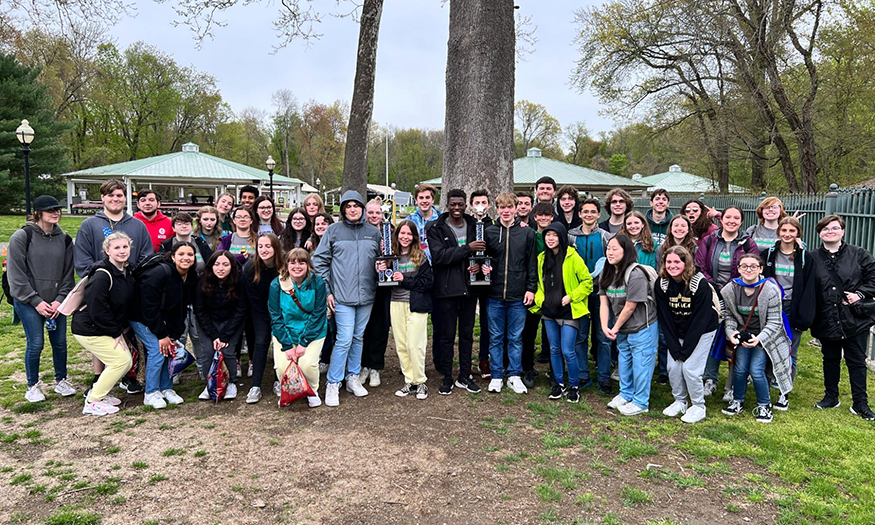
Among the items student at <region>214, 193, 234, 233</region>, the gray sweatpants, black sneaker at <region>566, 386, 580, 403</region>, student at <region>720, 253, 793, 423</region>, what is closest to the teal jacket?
student at <region>214, 193, 234, 233</region>

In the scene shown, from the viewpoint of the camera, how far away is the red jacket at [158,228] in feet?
19.2

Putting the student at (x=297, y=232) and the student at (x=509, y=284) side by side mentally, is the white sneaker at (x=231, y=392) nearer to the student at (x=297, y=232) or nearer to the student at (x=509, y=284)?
the student at (x=297, y=232)

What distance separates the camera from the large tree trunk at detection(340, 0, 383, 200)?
1186 centimetres

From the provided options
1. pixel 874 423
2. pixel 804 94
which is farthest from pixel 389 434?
pixel 804 94

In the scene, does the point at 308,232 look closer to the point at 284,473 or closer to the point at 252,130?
the point at 284,473

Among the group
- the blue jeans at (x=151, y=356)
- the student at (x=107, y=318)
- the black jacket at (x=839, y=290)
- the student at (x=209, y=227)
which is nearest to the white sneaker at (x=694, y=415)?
the black jacket at (x=839, y=290)

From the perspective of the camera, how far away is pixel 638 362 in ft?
15.9

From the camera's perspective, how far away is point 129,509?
320 centimetres

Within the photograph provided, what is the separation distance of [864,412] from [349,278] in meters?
4.72

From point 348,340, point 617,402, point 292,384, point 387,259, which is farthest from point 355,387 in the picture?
point 617,402

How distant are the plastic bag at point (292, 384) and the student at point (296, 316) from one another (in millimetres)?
62

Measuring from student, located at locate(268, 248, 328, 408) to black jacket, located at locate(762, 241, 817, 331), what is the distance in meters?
4.29

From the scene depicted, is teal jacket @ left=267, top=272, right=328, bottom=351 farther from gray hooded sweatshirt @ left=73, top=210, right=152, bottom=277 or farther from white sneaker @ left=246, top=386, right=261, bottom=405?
gray hooded sweatshirt @ left=73, top=210, right=152, bottom=277

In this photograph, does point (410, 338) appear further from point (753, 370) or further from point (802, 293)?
point (802, 293)
